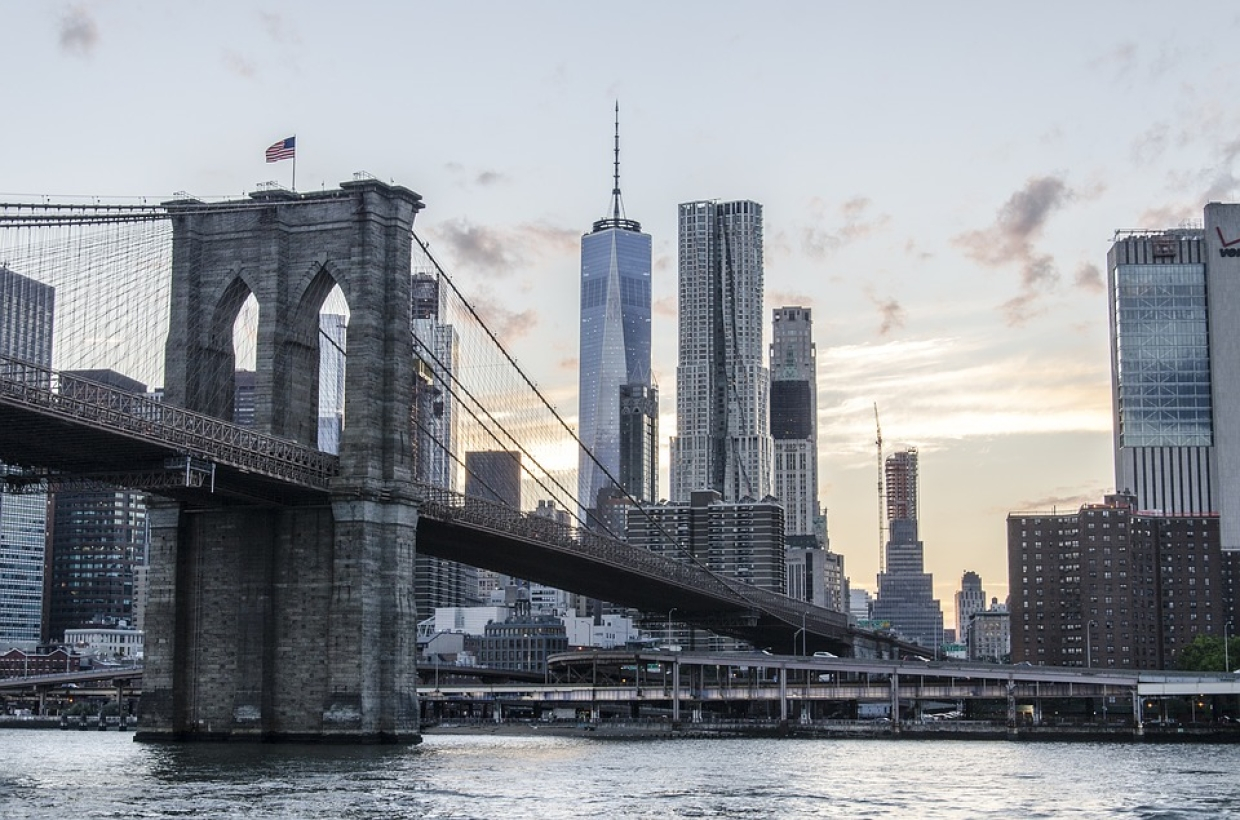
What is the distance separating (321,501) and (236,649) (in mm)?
8328

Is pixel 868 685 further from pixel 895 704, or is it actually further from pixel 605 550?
pixel 605 550

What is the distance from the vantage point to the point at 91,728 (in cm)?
15788

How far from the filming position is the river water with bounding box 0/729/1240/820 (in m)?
55.7

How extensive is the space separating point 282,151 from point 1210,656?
4416 inches

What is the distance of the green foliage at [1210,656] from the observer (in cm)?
16300

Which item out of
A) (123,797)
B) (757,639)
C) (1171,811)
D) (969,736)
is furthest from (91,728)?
(1171,811)

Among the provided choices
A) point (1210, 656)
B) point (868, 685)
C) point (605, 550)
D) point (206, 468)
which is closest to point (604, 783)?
point (206, 468)

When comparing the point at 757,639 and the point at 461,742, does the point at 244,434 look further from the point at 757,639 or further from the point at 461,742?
the point at 757,639

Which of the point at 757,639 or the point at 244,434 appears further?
the point at 757,639

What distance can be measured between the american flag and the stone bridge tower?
328cm

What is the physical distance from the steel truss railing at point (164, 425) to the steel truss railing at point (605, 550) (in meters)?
8.24

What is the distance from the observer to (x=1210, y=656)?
168 m

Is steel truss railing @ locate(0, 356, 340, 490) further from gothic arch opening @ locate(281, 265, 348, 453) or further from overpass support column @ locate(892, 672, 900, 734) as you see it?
overpass support column @ locate(892, 672, 900, 734)

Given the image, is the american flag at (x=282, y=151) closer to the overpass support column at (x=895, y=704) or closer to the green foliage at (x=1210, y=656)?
the overpass support column at (x=895, y=704)
